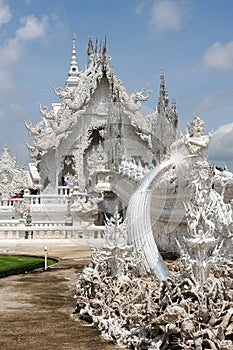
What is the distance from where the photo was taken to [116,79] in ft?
73.3

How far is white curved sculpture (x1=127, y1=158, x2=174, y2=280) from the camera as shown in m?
7.55

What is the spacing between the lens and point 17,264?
1075cm

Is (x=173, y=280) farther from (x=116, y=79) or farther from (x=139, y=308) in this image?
(x=116, y=79)

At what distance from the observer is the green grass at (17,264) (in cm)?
992

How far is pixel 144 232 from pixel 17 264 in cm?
373

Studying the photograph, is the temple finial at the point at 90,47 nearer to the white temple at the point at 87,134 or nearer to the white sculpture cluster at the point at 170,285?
the white temple at the point at 87,134

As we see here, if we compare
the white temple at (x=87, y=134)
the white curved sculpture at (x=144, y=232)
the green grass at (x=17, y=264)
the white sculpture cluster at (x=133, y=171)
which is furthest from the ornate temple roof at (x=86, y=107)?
the white curved sculpture at (x=144, y=232)

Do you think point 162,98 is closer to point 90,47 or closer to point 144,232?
point 90,47

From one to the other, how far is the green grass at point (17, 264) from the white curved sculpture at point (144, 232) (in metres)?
2.82

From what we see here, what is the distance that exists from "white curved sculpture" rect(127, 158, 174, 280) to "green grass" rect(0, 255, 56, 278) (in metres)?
2.82

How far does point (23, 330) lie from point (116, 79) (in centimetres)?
1723

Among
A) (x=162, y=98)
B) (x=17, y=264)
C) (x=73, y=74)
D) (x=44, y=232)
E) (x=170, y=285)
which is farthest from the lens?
(x=73, y=74)

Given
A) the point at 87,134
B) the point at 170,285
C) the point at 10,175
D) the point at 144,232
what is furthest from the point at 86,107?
the point at 170,285

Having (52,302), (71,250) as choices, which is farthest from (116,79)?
(52,302)
